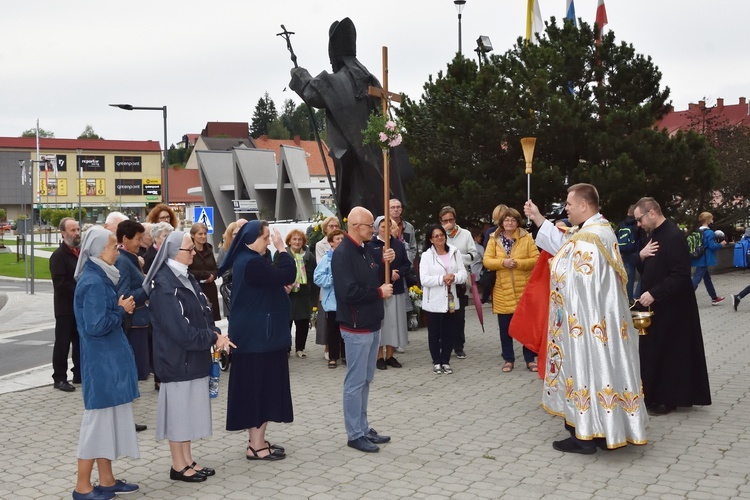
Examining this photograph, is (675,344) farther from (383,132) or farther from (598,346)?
(383,132)

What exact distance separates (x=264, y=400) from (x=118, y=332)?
1202 mm

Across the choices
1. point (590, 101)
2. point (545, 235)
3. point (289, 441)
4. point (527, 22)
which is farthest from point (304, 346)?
point (527, 22)

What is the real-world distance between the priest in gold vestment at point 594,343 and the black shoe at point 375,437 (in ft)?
4.51

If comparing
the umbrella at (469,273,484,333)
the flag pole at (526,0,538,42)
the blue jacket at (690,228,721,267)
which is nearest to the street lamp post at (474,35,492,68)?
the flag pole at (526,0,538,42)

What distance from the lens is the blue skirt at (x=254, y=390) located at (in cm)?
638

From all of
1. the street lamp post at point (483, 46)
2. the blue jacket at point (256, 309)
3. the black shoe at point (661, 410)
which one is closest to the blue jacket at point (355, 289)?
the blue jacket at point (256, 309)

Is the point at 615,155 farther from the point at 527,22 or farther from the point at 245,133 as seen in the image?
the point at 245,133

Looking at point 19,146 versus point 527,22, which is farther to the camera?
point 19,146

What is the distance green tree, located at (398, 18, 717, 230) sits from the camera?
17.4 meters

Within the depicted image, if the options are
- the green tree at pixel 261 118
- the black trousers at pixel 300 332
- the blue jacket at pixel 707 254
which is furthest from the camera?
the green tree at pixel 261 118

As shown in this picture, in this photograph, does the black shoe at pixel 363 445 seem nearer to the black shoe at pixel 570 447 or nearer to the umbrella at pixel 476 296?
the black shoe at pixel 570 447

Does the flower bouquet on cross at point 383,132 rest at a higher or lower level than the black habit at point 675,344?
higher

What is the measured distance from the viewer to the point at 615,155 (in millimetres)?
17422

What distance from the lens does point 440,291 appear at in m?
10.1
